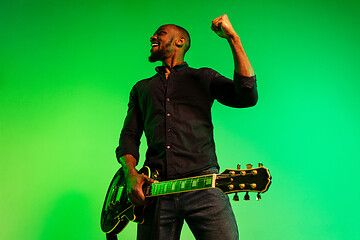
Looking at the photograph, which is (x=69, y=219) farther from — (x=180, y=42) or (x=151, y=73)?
(x=180, y=42)

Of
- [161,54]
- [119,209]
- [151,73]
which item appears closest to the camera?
[119,209]

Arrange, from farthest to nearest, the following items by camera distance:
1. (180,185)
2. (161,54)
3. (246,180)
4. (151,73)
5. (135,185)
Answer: (151,73) < (161,54) < (135,185) < (180,185) < (246,180)

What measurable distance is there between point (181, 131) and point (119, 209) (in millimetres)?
436

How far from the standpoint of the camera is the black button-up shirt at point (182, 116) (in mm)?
1428

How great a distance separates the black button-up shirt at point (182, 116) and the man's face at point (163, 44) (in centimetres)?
10

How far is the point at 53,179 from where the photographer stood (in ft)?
7.75

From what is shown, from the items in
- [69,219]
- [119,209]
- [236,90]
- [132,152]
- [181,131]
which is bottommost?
[69,219]

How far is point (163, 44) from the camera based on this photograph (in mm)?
1766

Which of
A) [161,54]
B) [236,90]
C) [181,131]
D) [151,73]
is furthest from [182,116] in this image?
[151,73]

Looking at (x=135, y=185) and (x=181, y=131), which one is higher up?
(x=181, y=131)

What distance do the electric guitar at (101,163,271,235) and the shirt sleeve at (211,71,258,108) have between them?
0.30 metres

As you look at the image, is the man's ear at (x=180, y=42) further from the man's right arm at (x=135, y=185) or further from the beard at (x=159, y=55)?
the man's right arm at (x=135, y=185)

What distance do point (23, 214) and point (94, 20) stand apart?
1.44m

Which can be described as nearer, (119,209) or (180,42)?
(119,209)
